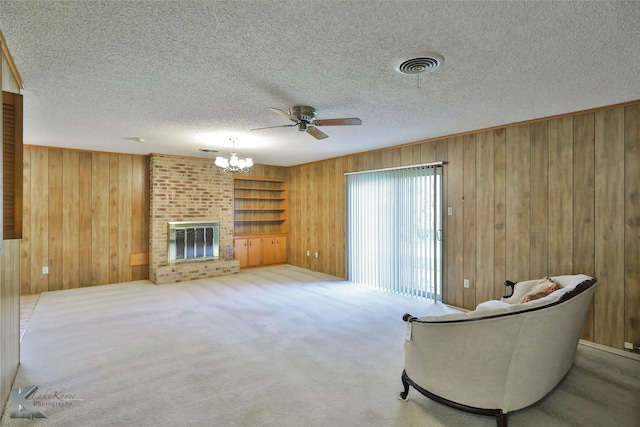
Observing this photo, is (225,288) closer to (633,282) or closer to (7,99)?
(7,99)

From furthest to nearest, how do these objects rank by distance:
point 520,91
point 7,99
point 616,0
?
point 520,91 < point 7,99 < point 616,0

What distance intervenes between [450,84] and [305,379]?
9.02 feet

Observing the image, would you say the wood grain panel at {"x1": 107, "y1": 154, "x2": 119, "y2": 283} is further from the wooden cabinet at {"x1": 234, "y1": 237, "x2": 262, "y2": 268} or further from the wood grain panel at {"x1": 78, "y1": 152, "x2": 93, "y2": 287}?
the wooden cabinet at {"x1": 234, "y1": 237, "x2": 262, "y2": 268}

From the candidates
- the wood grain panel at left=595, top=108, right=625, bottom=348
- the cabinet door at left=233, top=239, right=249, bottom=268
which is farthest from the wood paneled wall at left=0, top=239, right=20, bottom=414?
the wood grain panel at left=595, top=108, right=625, bottom=348

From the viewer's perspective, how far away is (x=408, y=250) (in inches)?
207

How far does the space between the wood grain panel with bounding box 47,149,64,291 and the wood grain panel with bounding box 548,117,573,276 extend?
7.45 metres

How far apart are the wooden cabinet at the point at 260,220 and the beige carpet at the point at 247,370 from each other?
118 inches

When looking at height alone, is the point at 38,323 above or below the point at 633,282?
below

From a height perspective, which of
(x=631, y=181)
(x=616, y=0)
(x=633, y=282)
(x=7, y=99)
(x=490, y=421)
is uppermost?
(x=616, y=0)

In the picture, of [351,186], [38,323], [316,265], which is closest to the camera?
[38,323]

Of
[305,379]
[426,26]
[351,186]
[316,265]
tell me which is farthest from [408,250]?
[426,26]

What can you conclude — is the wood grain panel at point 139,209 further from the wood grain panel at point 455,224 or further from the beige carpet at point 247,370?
the wood grain panel at point 455,224

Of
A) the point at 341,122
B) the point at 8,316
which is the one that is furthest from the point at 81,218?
the point at 341,122

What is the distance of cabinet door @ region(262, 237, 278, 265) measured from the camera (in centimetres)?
801
